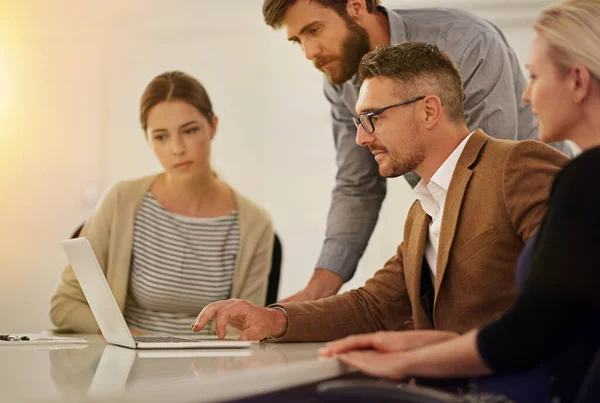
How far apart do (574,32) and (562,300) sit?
47 centimetres

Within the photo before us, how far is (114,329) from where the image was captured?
1741 millimetres

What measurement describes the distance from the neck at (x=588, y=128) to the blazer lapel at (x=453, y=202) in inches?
15.3

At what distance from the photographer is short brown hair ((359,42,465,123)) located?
1.75m

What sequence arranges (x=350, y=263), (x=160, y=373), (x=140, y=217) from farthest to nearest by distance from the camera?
(x=140, y=217) → (x=350, y=263) → (x=160, y=373)

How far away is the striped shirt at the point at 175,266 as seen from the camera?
8.89ft

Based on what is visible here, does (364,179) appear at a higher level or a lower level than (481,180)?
lower

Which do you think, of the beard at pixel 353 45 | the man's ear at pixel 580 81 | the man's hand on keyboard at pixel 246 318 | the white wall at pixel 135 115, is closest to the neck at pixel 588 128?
the man's ear at pixel 580 81

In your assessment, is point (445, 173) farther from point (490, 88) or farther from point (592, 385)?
point (592, 385)

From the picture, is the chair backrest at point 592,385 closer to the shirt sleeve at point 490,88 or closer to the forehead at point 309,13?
the shirt sleeve at point 490,88

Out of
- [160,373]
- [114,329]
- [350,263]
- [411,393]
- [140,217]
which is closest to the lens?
[411,393]

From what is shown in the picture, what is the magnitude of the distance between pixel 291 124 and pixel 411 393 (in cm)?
388

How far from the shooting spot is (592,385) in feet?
3.01

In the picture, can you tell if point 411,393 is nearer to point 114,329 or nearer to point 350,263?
point 114,329

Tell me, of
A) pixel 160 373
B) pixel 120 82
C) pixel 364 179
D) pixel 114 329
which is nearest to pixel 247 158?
pixel 120 82
